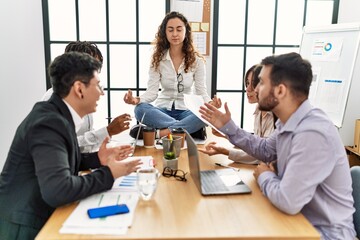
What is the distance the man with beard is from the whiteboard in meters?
1.86

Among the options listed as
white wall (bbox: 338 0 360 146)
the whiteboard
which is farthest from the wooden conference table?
white wall (bbox: 338 0 360 146)

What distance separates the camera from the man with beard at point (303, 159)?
3.92 ft

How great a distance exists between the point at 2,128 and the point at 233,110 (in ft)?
8.07

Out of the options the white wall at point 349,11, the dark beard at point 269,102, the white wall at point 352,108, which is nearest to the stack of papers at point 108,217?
the dark beard at point 269,102

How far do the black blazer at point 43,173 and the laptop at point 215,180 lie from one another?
1.09 feet

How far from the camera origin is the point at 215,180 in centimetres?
146

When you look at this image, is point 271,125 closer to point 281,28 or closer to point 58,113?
point 58,113

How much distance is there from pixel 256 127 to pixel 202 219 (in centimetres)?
108

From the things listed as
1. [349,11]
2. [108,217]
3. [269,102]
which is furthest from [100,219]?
[349,11]

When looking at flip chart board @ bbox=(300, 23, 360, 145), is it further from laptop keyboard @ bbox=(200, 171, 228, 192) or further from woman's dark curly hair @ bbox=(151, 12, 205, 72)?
laptop keyboard @ bbox=(200, 171, 228, 192)

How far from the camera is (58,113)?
1334 mm

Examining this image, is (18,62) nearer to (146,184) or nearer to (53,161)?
(53,161)

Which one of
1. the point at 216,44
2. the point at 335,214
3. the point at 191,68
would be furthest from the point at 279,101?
the point at 216,44

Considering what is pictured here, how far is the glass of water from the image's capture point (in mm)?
1247
